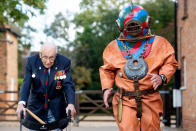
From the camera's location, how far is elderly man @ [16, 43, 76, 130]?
5273 mm

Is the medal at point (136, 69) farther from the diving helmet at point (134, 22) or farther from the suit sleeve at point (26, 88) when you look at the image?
the suit sleeve at point (26, 88)

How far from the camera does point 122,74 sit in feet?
17.9

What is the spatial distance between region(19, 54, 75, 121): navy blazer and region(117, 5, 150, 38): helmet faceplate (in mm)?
969

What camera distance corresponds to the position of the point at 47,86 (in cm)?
530

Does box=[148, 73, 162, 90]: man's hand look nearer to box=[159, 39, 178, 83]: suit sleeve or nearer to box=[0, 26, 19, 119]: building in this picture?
box=[159, 39, 178, 83]: suit sleeve

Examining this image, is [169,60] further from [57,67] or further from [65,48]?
[65,48]

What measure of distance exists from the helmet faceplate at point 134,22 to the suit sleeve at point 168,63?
38 centimetres

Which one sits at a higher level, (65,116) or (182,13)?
(182,13)

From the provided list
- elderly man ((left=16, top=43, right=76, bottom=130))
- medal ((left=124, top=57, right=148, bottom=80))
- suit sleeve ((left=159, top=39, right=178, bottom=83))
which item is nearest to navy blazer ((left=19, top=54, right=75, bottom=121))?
elderly man ((left=16, top=43, right=76, bottom=130))

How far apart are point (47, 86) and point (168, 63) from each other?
1.64 meters

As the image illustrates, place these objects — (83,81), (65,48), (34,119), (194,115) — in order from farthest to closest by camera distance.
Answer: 1. (65,48)
2. (83,81)
3. (194,115)
4. (34,119)

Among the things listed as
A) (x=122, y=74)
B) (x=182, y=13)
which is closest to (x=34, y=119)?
(x=122, y=74)

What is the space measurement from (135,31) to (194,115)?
8111 mm

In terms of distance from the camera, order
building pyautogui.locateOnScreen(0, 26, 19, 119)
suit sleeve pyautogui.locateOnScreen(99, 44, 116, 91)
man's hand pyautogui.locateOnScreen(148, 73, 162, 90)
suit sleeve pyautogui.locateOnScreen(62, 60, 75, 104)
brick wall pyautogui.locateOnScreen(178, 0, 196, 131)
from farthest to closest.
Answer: building pyautogui.locateOnScreen(0, 26, 19, 119) → brick wall pyautogui.locateOnScreen(178, 0, 196, 131) → suit sleeve pyautogui.locateOnScreen(99, 44, 116, 91) → suit sleeve pyautogui.locateOnScreen(62, 60, 75, 104) → man's hand pyautogui.locateOnScreen(148, 73, 162, 90)
